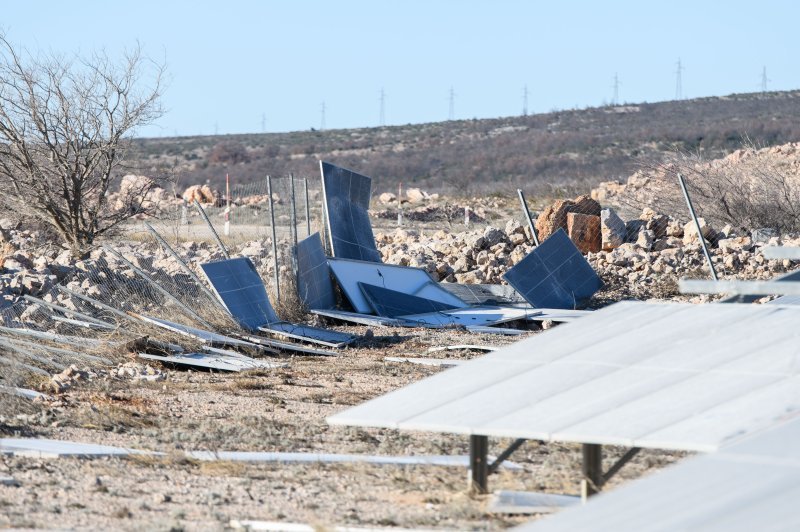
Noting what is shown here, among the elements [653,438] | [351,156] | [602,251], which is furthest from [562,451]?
[351,156]

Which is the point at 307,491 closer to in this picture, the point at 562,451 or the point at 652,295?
the point at 562,451

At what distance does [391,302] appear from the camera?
17.5 m

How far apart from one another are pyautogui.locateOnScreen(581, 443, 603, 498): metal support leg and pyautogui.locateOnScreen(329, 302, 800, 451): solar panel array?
350 millimetres

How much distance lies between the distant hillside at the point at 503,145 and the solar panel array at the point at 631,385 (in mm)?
47499

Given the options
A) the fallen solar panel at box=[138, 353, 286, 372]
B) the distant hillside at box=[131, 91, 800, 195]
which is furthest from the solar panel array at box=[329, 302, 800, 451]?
the distant hillside at box=[131, 91, 800, 195]

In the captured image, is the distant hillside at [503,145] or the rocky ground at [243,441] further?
the distant hillside at [503,145]

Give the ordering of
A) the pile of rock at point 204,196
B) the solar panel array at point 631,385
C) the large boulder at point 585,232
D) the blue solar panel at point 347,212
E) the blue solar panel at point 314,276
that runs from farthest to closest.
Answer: the pile of rock at point 204,196 → the large boulder at point 585,232 → the blue solar panel at point 347,212 → the blue solar panel at point 314,276 → the solar panel array at point 631,385

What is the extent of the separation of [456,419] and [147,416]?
4.58m

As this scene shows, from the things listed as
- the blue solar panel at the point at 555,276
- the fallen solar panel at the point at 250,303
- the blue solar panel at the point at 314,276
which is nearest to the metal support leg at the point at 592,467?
the fallen solar panel at the point at 250,303

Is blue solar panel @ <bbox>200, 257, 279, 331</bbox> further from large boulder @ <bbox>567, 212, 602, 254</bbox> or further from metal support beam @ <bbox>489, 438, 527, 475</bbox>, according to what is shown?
metal support beam @ <bbox>489, 438, 527, 475</bbox>

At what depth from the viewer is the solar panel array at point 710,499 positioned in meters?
3.89

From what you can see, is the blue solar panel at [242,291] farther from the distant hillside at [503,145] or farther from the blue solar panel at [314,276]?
the distant hillside at [503,145]

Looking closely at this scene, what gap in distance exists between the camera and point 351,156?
78.8 m

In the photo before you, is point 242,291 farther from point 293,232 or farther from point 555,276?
point 555,276
